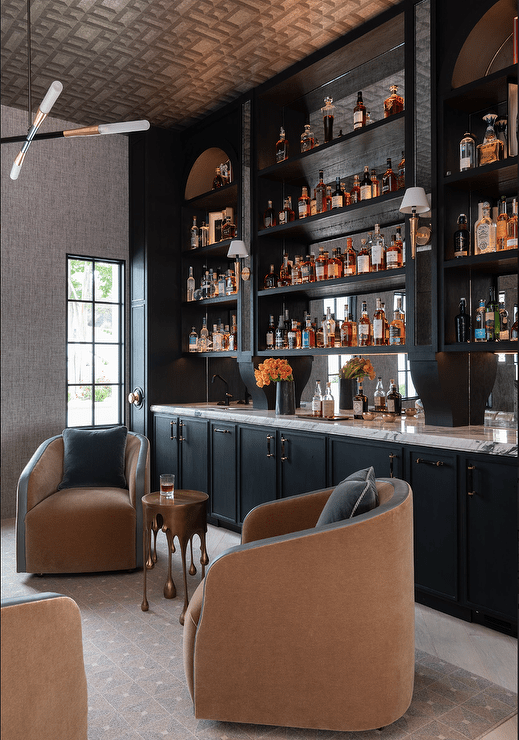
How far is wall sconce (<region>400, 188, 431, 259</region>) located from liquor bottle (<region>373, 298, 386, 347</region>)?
63 cm

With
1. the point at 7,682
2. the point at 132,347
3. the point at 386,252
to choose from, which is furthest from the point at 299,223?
the point at 7,682

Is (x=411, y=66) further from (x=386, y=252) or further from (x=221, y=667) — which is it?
(x=221, y=667)

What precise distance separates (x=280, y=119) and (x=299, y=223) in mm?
1019

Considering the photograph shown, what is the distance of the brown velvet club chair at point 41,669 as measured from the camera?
4.45 ft

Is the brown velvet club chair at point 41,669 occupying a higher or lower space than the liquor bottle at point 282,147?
lower

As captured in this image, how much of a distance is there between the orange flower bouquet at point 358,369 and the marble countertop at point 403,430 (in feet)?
0.97

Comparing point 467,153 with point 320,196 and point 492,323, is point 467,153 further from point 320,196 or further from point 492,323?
point 320,196

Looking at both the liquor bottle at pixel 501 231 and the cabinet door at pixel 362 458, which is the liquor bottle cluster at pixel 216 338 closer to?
the cabinet door at pixel 362 458

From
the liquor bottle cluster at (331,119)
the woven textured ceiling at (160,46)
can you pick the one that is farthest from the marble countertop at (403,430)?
the woven textured ceiling at (160,46)

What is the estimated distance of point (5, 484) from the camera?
4574 mm

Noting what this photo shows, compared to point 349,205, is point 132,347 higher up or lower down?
lower down

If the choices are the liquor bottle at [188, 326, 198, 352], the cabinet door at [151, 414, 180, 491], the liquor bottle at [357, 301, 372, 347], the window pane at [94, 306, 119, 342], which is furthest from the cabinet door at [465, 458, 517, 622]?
the window pane at [94, 306, 119, 342]

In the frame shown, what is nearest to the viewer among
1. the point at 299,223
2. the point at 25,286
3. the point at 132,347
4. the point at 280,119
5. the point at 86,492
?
the point at 86,492

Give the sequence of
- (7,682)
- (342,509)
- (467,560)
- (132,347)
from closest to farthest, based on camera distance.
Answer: (7,682) → (342,509) → (467,560) → (132,347)
